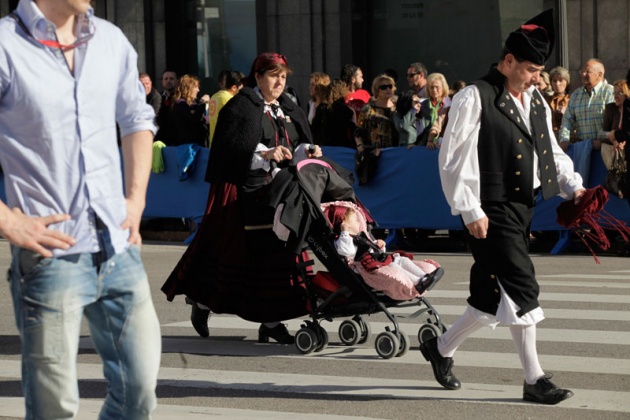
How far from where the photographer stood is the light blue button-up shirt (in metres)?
3.99

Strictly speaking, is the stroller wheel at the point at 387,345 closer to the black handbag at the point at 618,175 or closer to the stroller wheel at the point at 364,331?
the stroller wheel at the point at 364,331

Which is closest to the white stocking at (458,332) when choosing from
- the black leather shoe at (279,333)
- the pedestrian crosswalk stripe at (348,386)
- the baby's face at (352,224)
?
the pedestrian crosswalk stripe at (348,386)

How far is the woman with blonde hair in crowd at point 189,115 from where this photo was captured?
56.9ft

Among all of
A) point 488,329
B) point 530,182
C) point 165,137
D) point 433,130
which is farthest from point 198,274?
point 165,137

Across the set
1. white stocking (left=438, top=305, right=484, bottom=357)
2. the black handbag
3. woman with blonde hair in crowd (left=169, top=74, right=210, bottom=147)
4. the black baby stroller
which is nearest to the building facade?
woman with blonde hair in crowd (left=169, top=74, right=210, bottom=147)

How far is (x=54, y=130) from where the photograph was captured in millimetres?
3998

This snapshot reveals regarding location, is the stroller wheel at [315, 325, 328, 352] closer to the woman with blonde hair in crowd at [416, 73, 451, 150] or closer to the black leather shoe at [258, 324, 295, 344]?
the black leather shoe at [258, 324, 295, 344]

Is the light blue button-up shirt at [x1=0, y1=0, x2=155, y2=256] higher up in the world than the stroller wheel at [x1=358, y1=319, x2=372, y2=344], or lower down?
higher up

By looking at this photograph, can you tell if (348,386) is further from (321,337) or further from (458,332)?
(321,337)

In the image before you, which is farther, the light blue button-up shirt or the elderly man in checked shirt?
the elderly man in checked shirt

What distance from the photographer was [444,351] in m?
7.21

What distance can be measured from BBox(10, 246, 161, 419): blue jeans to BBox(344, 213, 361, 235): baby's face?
14.7 feet

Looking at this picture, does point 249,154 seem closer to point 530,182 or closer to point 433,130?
point 530,182

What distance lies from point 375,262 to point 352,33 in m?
14.8
